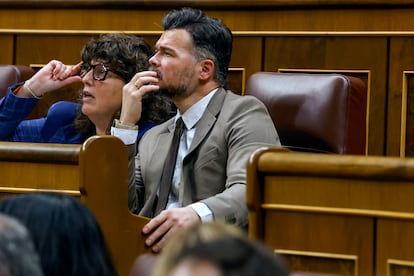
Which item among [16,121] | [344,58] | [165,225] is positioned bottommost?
[165,225]

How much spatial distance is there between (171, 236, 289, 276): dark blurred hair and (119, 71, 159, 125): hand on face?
2.38 ft

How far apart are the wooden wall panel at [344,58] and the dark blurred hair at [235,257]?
0.92 metres

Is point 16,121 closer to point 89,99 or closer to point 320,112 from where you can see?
point 89,99

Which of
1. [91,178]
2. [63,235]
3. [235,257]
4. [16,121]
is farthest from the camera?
[16,121]

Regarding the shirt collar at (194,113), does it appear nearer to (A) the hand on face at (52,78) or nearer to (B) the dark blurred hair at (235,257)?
Answer: (A) the hand on face at (52,78)

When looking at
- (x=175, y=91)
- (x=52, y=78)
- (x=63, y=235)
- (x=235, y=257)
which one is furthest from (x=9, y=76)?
(x=235, y=257)

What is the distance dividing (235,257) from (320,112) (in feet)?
2.45

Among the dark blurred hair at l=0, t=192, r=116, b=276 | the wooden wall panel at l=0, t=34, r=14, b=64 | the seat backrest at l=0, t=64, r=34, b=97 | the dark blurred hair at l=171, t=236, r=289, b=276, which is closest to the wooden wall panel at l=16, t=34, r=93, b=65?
the wooden wall panel at l=0, t=34, r=14, b=64

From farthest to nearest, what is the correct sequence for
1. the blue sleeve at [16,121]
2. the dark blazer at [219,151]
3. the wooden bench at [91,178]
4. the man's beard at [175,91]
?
1. the blue sleeve at [16,121]
2. the man's beard at [175,91]
3. the dark blazer at [219,151]
4. the wooden bench at [91,178]

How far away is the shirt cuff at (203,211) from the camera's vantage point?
97 cm

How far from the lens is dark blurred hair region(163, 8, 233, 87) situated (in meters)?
1.17

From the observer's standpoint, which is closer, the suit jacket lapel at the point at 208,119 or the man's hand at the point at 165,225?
the man's hand at the point at 165,225

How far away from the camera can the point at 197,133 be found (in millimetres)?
1081

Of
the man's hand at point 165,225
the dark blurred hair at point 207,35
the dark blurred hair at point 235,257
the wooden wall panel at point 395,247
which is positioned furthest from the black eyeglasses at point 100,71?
the dark blurred hair at point 235,257
